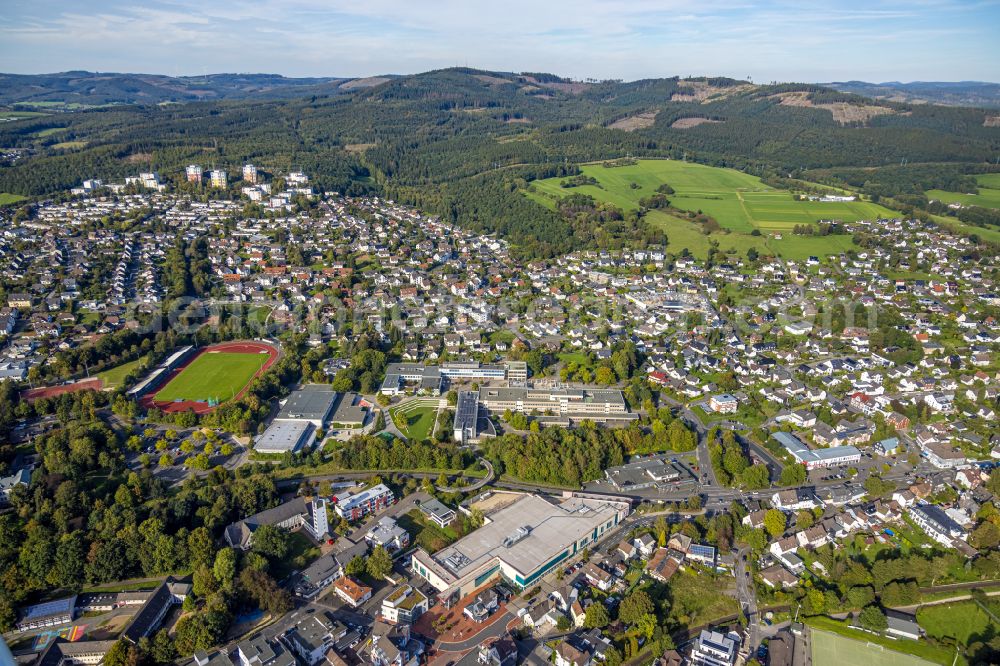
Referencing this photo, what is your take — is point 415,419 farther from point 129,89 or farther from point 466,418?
point 129,89

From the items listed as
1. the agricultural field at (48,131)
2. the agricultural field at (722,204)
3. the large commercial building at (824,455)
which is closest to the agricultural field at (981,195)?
the agricultural field at (722,204)

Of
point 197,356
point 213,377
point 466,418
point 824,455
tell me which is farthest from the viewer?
point 197,356

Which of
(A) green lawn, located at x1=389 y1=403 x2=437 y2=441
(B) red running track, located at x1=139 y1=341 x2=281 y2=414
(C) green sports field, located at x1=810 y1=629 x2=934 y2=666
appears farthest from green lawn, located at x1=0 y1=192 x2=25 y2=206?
(C) green sports field, located at x1=810 y1=629 x2=934 y2=666

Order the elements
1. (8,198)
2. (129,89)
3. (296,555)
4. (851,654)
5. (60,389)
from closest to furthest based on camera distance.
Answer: (851,654), (296,555), (60,389), (8,198), (129,89)

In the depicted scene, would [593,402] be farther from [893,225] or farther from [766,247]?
[893,225]

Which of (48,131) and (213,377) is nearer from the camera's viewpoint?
(213,377)

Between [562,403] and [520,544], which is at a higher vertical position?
[562,403]

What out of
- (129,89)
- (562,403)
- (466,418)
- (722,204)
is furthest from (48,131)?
(562,403)

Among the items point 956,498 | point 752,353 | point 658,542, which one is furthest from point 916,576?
point 752,353
